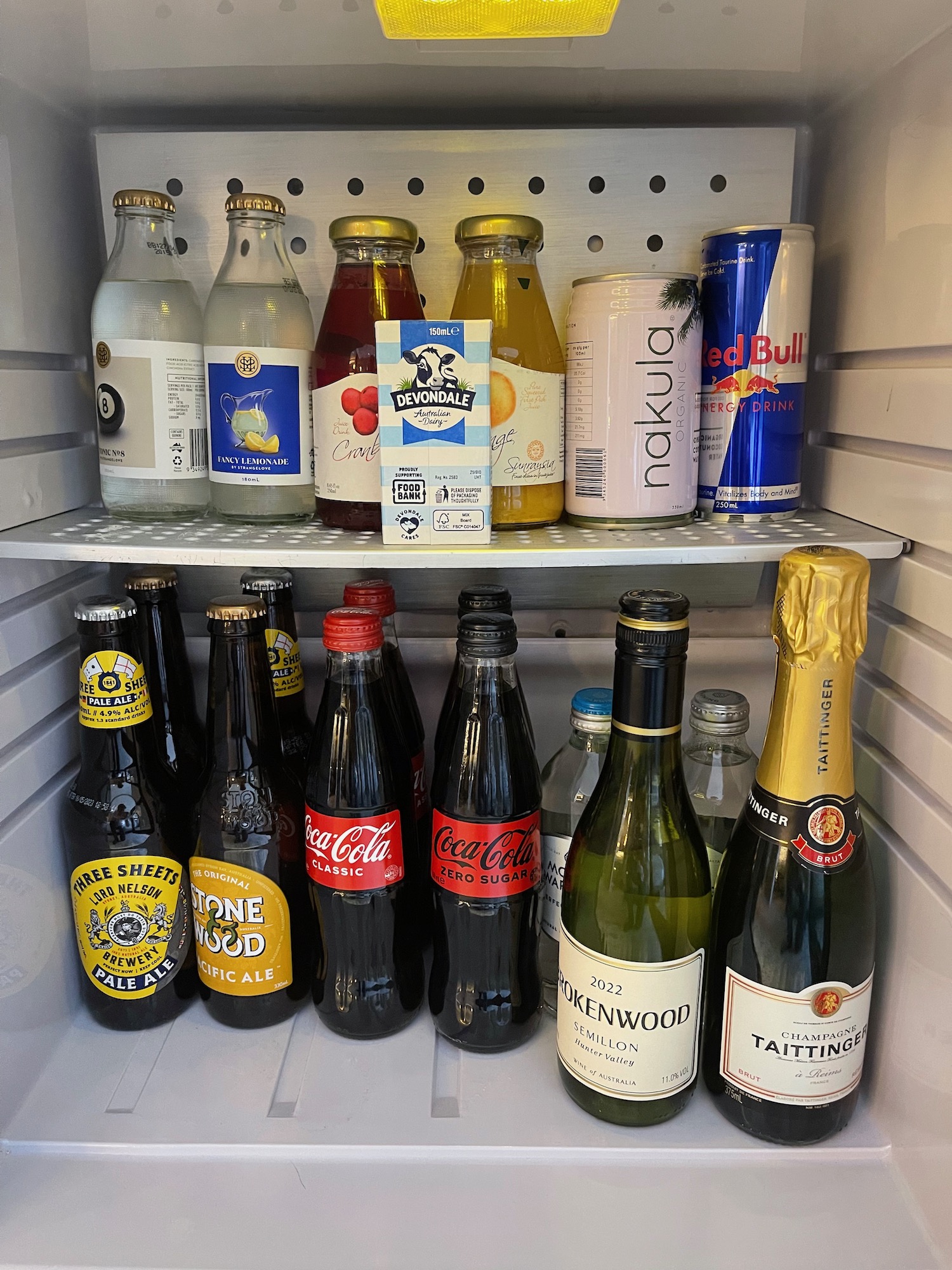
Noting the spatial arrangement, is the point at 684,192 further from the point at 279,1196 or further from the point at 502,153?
the point at 279,1196

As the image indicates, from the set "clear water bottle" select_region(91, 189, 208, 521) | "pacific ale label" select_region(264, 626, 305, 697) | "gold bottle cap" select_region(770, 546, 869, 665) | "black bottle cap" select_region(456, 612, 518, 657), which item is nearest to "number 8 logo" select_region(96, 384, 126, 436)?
"clear water bottle" select_region(91, 189, 208, 521)

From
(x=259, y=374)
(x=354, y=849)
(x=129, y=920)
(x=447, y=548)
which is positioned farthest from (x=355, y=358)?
(x=129, y=920)

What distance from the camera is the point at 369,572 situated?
1.03 m

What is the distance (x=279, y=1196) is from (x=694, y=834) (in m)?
0.43

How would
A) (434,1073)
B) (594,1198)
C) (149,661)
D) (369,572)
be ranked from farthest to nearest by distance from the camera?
(369,572)
(149,661)
(434,1073)
(594,1198)

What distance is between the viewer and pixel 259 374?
2.54ft

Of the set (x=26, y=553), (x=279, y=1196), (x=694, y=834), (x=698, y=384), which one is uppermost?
(x=698, y=384)

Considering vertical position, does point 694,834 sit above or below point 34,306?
below

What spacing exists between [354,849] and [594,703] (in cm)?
26

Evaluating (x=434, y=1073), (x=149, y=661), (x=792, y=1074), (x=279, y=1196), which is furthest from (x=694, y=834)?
(x=149, y=661)

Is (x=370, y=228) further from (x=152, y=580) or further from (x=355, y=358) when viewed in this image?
(x=152, y=580)

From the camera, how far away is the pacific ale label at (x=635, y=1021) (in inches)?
27.9

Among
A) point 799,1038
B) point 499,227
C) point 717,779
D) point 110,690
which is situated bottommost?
point 799,1038

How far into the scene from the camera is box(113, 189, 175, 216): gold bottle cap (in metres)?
0.81
